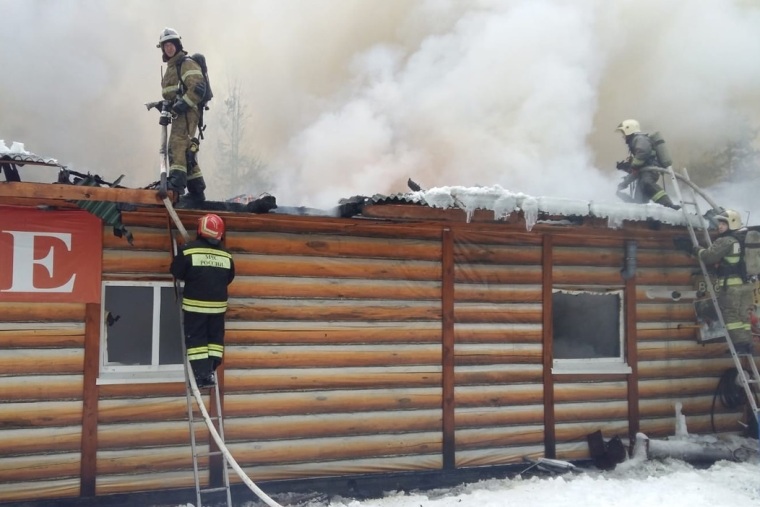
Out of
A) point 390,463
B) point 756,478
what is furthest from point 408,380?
point 756,478

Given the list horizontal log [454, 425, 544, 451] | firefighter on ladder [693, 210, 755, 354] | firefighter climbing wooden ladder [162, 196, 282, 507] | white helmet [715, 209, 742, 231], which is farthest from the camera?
white helmet [715, 209, 742, 231]

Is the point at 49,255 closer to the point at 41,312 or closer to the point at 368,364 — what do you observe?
the point at 41,312

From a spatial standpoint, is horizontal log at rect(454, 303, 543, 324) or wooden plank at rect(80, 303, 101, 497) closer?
wooden plank at rect(80, 303, 101, 497)

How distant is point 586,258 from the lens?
7312 millimetres

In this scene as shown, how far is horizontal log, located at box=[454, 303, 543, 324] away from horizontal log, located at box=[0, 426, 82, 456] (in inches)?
160

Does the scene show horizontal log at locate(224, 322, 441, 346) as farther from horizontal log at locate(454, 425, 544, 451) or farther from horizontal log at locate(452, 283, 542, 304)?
horizontal log at locate(454, 425, 544, 451)

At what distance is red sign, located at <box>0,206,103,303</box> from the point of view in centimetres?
532

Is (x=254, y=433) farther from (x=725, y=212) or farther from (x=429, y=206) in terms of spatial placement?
(x=725, y=212)

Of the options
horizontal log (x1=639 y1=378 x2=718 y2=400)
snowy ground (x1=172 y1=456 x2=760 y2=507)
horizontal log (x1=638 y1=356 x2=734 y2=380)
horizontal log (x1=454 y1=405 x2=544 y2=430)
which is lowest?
snowy ground (x1=172 y1=456 x2=760 y2=507)

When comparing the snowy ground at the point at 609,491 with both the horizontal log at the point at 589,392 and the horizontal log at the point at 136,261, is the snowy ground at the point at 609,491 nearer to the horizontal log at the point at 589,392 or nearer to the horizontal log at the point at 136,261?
the horizontal log at the point at 589,392

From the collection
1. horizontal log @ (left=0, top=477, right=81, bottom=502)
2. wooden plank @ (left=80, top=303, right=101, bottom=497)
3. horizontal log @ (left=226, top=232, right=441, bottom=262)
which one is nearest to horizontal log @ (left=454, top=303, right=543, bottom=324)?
horizontal log @ (left=226, top=232, right=441, bottom=262)

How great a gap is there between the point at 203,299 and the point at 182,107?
A: 2020 millimetres

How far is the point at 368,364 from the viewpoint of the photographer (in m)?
6.32

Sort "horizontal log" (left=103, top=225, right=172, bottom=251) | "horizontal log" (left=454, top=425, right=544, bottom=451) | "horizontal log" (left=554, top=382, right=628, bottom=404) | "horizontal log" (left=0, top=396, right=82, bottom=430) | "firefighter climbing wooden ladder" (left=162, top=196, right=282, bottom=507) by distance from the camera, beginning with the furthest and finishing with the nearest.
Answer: "horizontal log" (left=554, top=382, right=628, bottom=404) → "horizontal log" (left=454, top=425, right=544, bottom=451) → "horizontal log" (left=103, top=225, right=172, bottom=251) → "horizontal log" (left=0, top=396, right=82, bottom=430) → "firefighter climbing wooden ladder" (left=162, top=196, right=282, bottom=507)
